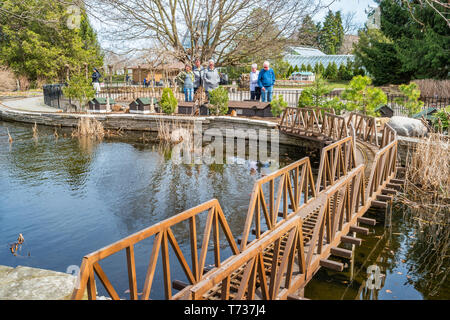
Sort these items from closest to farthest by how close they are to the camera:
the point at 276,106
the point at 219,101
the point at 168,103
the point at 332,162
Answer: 1. the point at 332,162
2. the point at 276,106
3. the point at 219,101
4. the point at 168,103

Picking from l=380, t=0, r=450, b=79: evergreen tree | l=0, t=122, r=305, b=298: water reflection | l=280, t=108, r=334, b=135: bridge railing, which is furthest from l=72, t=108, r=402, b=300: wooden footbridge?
l=380, t=0, r=450, b=79: evergreen tree

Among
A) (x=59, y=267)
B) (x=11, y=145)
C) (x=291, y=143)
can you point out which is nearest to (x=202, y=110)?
(x=291, y=143)

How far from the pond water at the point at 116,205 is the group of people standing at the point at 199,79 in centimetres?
390

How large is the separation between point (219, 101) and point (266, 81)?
5.87 ft

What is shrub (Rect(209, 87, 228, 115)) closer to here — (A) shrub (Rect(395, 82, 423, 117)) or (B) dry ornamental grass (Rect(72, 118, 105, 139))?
(B) dry ornamental grass (Rect(72, 118, 105, 139))

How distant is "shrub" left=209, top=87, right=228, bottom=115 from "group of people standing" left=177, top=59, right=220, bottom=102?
0.57m

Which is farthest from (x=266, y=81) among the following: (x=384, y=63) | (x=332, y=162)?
(x=384, y=63)

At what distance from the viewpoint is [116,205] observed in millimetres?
7391

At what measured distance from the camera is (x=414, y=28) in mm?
21656

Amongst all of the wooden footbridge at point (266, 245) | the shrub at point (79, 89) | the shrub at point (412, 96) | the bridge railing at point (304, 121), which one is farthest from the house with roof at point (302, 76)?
the wooden footbridge at point (266, 245)

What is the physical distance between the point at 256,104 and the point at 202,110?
85.5 inches

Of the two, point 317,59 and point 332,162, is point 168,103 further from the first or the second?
point 317,59

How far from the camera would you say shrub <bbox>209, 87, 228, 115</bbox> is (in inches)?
567
